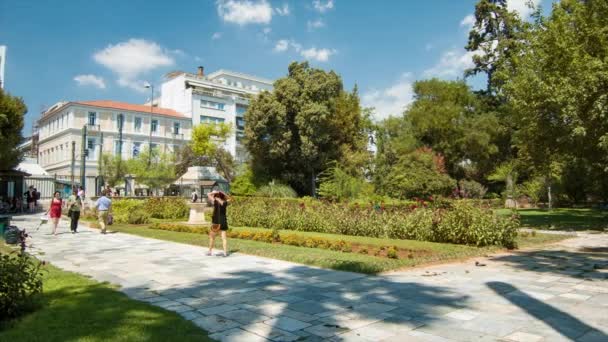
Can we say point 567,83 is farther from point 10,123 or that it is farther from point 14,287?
point 10,123

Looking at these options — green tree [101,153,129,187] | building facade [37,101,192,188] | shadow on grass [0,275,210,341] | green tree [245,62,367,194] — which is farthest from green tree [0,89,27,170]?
building facade [37,101,192,188]

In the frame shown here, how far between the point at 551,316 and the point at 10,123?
30.2 m

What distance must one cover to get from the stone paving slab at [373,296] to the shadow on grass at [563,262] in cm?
2

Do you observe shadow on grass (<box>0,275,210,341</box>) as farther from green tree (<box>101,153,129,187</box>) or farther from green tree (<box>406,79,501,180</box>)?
green tree (<box>101,153,129,187</box>)

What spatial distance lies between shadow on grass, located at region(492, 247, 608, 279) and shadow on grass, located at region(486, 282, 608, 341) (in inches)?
85.7

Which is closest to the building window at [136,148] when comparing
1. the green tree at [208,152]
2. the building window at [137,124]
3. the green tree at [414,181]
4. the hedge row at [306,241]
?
the building window at [137,124]

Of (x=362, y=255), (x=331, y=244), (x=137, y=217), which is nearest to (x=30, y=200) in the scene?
(x=137, y=217)

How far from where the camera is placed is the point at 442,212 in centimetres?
1356

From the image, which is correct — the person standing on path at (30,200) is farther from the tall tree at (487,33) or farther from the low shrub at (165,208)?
the tall tree at (487,33)

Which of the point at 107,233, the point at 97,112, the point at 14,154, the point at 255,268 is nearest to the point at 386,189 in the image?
the point at 107,233

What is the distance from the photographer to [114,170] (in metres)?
48.9

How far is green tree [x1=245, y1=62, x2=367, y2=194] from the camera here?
34562 mm

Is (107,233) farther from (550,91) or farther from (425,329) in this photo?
(550,91)

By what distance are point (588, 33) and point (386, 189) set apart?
1689 cm
